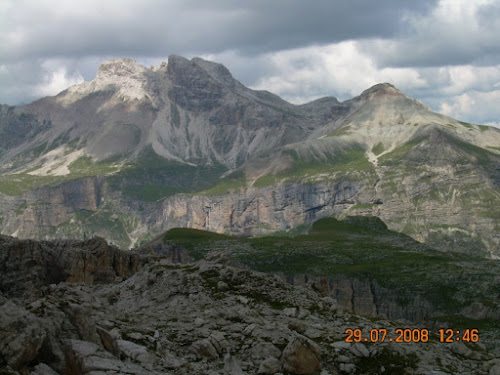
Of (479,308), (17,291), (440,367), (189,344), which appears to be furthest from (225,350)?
(479,308)

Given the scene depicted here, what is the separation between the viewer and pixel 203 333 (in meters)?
47.5

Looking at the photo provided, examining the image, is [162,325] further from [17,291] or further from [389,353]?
[17,291]

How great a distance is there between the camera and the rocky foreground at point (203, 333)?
37125mm

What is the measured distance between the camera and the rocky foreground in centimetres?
3712

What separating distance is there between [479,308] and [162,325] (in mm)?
128050

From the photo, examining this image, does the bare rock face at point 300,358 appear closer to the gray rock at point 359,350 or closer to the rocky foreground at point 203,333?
the rocky foreground at point 203,333

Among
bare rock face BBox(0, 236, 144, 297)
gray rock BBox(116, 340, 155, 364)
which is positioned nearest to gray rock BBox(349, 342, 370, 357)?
gray rock BBox(116, 340, 155, 364)

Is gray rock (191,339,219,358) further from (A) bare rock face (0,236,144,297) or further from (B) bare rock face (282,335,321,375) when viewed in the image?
(A) bare rock face (0,236,144,297)

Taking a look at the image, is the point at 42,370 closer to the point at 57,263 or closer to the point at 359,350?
the point at 359,350

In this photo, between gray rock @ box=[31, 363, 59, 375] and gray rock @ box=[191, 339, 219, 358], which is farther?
gray rock @ box=[191, 339, 219, 358]

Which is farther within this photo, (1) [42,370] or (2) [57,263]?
(2) [57,263]

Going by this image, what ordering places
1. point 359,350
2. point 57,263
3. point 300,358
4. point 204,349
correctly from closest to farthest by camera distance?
point 300,358 < point 204,349 < point 359,350 < point 57,263
